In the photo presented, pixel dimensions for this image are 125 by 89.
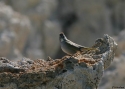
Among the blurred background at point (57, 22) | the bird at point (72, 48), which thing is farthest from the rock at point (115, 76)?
the blurred background at point (57, 22)

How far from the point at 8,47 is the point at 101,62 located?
16.3 m

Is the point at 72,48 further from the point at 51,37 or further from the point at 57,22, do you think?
the point at 57,22

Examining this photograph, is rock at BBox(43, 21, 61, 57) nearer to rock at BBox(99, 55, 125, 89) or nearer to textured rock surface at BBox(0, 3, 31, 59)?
textured rock surface at BBox(0, 3, 31, 59)

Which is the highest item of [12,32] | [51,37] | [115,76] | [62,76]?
[51,37]

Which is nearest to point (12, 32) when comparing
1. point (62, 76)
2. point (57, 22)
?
point (57, 22)

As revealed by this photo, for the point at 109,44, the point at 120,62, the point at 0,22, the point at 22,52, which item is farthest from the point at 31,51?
the point at 109,44

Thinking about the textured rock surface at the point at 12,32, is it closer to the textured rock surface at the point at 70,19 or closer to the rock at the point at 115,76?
the textured rock surface at the point at 70,19

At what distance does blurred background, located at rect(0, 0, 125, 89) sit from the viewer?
78.1ft

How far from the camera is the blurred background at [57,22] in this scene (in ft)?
78.1

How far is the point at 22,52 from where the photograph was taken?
77.4 feet

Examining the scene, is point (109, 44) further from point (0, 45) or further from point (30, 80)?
point (0, 45)

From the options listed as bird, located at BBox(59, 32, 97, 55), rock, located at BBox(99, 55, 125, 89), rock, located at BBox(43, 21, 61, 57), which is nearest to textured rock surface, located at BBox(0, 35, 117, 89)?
bird, located at BBox(59, 32, 97, 55)

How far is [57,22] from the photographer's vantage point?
2573 centimetres

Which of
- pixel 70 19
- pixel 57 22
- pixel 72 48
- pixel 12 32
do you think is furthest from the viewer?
pixel 70 19
